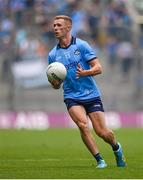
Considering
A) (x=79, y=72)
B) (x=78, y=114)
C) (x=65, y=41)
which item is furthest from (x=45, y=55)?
(x=79, y=72)

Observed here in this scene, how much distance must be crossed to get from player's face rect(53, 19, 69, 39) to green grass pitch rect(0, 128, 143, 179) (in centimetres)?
231

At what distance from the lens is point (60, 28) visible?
1441 cm

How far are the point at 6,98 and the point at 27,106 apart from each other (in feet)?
2.90

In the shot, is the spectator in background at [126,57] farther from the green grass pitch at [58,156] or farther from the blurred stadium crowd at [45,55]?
the green grass pitch at [58,156]

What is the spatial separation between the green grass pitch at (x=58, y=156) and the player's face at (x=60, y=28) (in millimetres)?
2308

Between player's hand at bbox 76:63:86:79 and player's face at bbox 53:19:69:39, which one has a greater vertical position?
player's face at bbox 53:19:69:39

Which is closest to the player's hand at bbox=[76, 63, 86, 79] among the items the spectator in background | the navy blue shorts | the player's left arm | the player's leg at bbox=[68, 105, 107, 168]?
the player's left arm

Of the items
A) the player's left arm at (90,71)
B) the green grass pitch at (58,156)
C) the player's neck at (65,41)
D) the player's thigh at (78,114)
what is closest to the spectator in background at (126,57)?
the green grass pitch at (58,156)

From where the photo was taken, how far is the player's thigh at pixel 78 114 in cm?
1426

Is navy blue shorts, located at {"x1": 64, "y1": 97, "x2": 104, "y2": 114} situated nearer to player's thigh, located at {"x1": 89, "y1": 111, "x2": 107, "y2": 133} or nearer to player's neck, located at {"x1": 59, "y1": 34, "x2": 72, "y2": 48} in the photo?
player's thigh, located at {"x1": 89, "y1": 111, "x2": 107, "y2": 133}

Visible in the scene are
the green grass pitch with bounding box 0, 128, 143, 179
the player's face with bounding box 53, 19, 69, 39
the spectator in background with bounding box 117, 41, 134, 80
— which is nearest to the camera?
the green grass pitch with bounding box 0, 128, 143, 179

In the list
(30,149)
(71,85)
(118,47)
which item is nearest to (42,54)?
(118,47)

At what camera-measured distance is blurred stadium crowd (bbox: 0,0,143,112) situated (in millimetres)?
30062

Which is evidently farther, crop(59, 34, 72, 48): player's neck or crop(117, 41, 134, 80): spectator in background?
crop(117, 41, 134, 80): spectator in background
